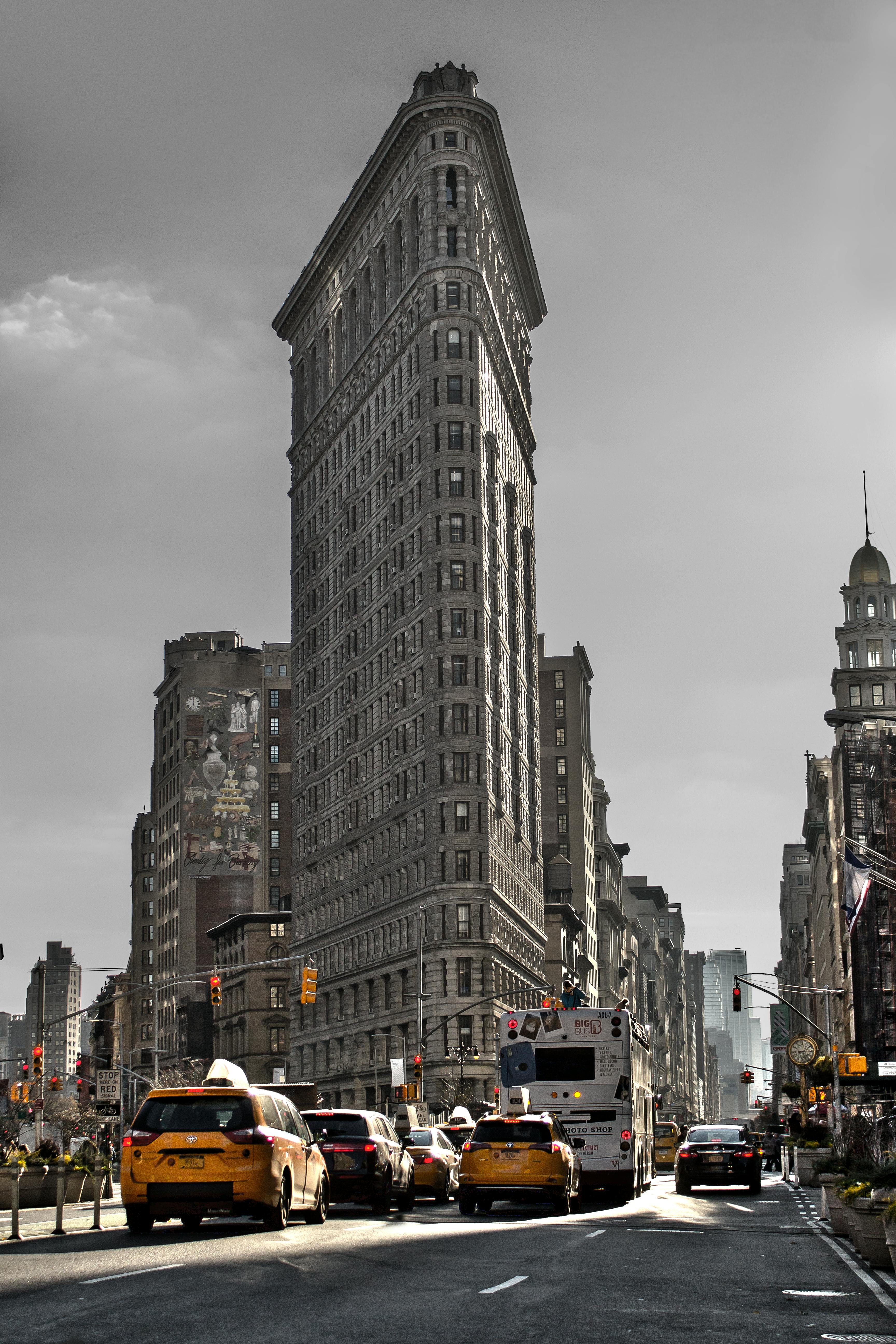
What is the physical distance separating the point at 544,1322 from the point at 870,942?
100 m

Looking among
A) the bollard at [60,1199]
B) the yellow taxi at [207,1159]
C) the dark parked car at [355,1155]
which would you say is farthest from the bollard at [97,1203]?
the dark parked car at [355,1155]

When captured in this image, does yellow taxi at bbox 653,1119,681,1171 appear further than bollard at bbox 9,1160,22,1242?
Yes

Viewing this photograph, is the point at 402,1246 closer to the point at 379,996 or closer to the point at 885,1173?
the point at 885,1173

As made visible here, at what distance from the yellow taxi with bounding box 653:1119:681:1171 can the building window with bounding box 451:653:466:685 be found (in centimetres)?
4807

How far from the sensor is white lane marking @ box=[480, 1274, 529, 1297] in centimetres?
1571

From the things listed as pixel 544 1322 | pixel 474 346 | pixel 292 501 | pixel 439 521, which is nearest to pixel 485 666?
pixel 439 521

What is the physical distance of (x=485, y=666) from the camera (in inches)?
4678

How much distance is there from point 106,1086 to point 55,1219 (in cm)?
949

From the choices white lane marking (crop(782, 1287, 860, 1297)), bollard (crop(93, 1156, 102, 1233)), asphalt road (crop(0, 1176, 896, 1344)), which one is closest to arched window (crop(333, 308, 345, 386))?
bollard (crop(93, 1156, 102, 1233))

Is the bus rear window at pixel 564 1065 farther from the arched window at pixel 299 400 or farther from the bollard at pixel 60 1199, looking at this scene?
the arched window at pixel 299 400

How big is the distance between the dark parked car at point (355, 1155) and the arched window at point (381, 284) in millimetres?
Result: 111230

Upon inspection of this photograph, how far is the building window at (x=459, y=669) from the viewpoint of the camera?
117m

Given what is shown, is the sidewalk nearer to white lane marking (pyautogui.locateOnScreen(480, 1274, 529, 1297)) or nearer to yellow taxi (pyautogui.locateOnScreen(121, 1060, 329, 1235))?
yellow taxi (pyautogui.locateOnScreen(121, 1060, 329, 1235))

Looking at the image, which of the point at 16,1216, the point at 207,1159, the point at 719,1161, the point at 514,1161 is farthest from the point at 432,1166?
the point at 207,1159
